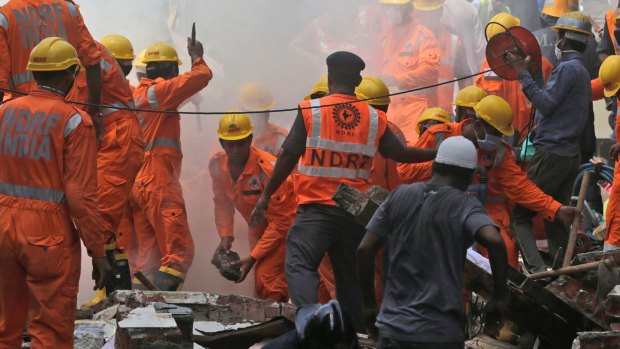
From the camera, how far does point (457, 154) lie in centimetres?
598

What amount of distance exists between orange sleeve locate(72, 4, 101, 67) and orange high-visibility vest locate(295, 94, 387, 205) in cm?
162

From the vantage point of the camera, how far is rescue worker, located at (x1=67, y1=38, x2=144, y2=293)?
9.20 meters

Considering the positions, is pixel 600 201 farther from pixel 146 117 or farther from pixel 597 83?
pixel 146 117

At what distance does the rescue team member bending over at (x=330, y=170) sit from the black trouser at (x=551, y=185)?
5.31 feet

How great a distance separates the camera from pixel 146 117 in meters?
10.3

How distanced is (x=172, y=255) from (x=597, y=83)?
3.69m

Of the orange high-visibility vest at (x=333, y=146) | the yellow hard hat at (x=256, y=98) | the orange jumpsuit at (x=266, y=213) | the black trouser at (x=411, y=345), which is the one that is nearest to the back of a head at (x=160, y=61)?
the orange jumpsuit at (x=266, y=213)

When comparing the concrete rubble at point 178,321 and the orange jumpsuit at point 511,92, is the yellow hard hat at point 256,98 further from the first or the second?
the concrete rubble at point 178,321

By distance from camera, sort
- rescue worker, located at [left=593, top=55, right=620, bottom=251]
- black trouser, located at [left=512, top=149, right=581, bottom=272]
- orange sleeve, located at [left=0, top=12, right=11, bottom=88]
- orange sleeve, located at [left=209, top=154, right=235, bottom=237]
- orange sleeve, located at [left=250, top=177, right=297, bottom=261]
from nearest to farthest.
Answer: orange sleeve, located at [left=0, top=12, right=11, bottom=88]
rescue worker, located at [left=593, top=55, right=620, bottom=251]
black trouser, located at [left=512, top=149, right=581, bottom=272]
orange sleeve, located at [left=250, top=177, right=297, bottom=261]
orange sleeve, located at [left=209, top=154, right=235, bottom=237]

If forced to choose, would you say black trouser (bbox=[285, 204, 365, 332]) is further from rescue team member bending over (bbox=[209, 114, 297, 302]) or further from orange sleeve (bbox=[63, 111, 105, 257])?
rescue team member bending over (bbox=[209, 114, 297, 302])

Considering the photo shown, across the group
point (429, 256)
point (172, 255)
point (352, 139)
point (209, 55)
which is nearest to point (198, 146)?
point (209, 55)

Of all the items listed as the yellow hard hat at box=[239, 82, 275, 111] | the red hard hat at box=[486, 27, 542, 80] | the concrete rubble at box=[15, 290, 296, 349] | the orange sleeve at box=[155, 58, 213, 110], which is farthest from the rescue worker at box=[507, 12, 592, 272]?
the yellow hard hat at box=[239, 82, 275, 111]

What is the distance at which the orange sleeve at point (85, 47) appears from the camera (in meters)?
8.61

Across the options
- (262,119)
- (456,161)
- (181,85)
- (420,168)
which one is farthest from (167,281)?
(456,161)
